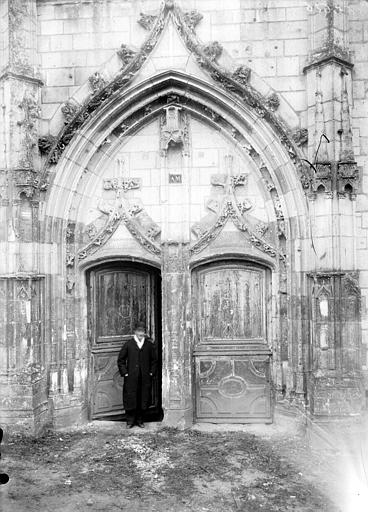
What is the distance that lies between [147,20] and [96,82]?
1176 mm

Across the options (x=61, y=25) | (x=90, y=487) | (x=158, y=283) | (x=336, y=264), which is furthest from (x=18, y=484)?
(x=61, y=25)

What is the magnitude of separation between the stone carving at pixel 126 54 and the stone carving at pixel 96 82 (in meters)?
0.41

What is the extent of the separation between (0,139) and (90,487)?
15.5 ft

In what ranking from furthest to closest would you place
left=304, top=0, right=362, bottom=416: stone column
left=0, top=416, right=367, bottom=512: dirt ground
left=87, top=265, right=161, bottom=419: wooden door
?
left=87, top=265, right=161, bottom=419: wooden door < left=304, top=0, right=362, bottom=416: stone column < left=0, top=416, right=367, bottom=512: dirt ground

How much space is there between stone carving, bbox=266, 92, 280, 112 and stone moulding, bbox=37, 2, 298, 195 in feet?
0.05

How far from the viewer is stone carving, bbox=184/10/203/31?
7.19 m

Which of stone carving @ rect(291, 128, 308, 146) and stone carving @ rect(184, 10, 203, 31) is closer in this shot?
stone carving @ rect(291, 128, 308, 146)

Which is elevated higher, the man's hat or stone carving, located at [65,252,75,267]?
stone carving, located at [65,252,75,267]

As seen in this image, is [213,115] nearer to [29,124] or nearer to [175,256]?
[175,256]

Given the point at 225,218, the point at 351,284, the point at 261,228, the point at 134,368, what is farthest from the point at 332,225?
the point at 134,368

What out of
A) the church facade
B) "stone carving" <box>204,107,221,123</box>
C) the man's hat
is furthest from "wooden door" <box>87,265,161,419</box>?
"stone carving" <box>204,107,221,123</box>

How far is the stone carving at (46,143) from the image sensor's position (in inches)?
283

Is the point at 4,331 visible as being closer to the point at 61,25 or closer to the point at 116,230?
the point at 116,230

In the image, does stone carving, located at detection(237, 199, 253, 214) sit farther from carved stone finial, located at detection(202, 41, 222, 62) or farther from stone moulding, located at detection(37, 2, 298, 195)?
carved stone finial, located at detection(202, 41, 222, 62)
